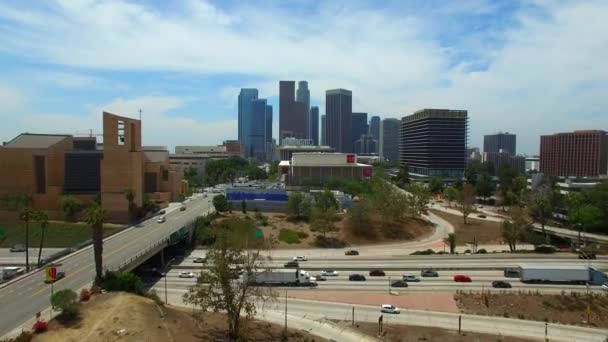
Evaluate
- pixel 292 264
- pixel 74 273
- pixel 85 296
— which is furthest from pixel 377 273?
pixel 74 273

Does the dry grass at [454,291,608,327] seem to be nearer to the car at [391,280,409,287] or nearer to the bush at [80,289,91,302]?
the car at [391,280,409,287]

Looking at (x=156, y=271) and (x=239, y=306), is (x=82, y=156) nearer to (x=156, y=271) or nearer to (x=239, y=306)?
(x=156, y=271)

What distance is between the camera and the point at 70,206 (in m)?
95.1

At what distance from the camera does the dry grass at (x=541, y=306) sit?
182 ft

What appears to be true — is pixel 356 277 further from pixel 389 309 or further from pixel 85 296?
pixel 85 296

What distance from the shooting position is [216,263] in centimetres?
4425

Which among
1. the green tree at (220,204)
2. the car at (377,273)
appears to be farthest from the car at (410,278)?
the green tree at (220,204)

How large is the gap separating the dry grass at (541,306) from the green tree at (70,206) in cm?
7523

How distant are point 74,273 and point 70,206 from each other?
39471 mm

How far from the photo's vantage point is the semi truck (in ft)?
217

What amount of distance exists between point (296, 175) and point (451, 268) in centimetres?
10875

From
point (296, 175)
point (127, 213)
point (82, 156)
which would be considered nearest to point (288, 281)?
point (127, 213)

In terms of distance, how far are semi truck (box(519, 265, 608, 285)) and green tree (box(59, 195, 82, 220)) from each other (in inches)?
3264

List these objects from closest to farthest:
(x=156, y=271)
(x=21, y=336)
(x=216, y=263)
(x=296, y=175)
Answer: (x=21, y=336), (x=216, y=263), (x=156, y=271), (x=296, y=175)
